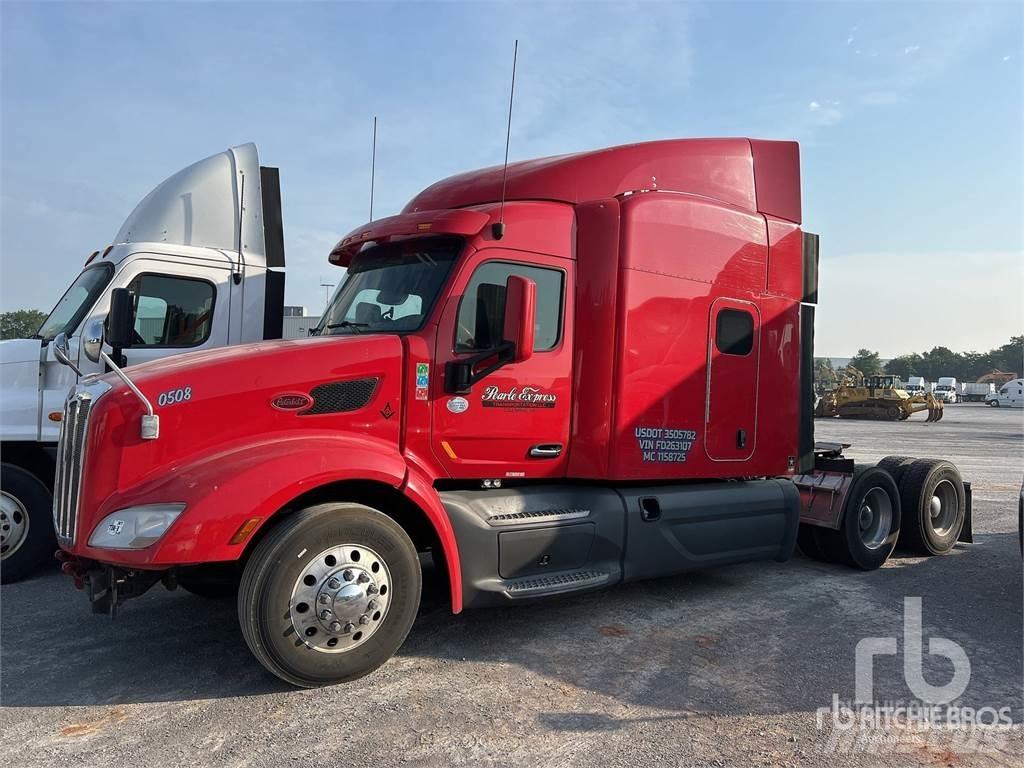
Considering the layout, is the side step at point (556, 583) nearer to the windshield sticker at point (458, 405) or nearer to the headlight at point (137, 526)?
the windshield sticker at point (458, 405)

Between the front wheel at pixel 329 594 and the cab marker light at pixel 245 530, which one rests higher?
the cab marker light at pixel 245 530

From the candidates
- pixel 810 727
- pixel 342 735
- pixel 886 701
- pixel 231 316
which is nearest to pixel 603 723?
pixel 810 727

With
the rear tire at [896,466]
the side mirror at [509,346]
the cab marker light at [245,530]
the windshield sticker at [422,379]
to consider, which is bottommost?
the cab marker light at [245,530]

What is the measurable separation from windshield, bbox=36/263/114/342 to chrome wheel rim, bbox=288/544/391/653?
3940mm

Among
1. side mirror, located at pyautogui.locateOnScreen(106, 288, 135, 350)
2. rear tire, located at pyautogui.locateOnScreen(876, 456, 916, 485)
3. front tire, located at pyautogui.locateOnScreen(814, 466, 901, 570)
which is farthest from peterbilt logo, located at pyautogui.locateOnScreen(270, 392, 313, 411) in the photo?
rear tire, located at pyautogui.locateOnScreen(876, 456, 916, 485)

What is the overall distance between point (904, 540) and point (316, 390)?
642cm

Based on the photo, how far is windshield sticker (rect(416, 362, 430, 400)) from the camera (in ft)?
15.7

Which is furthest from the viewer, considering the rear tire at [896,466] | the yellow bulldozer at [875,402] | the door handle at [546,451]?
the yellow bulldozer at [875,402]

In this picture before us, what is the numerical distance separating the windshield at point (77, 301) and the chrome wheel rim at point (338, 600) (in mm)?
3940

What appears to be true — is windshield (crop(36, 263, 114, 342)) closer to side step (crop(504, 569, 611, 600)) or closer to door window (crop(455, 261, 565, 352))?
door window (crop(455, 261, 565, 352))

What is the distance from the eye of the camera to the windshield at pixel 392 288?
502 cm

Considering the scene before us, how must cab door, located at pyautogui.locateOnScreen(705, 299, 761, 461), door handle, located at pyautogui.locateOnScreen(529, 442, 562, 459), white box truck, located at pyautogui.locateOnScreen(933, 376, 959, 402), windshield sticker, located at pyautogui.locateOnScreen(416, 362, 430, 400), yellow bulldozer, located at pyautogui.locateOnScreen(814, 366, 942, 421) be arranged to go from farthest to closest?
white box truck, located at pyautogui.locateOnScreen(933, 376, 959, 402) → yellow bulldozer, located at pyautogui.locateOnScreen(814, 366, 942, 421) → cab door, located at pyautogui.locateOnScreen(705, 299, 761, 461) → door handle, located at pyautogui.locateOnScreen(529, 442, 562, 459) → windshield sticker, located at pyautogui.locateOnScreen(416, 362, 430, 400)

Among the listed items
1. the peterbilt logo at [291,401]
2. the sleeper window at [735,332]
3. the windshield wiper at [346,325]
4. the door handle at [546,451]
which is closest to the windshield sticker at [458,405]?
the door handle at [546,451]

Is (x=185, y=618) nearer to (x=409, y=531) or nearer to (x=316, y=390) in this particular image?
(x=409, y=531)
